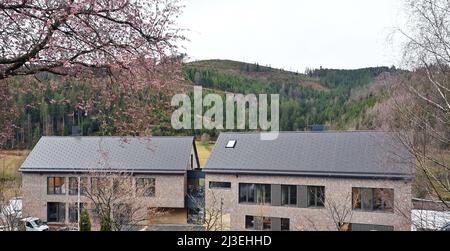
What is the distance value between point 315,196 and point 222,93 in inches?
Result: 301

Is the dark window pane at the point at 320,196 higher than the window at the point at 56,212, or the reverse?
the window at the point at 56,212

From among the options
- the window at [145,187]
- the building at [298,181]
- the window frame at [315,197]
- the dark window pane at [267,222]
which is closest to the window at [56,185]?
the window at [145,187]

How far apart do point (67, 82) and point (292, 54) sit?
1877mm

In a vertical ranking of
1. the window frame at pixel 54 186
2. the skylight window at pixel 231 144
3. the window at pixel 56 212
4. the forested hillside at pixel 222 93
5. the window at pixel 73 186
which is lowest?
the window at pixel 56 212

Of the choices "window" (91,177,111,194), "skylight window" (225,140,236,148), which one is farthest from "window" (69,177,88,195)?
"skylight window" (225,140,236,148)

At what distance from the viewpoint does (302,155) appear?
34.7 ft

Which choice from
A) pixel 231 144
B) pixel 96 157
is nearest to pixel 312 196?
pixel 231 144

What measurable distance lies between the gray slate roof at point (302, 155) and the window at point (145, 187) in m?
1.86

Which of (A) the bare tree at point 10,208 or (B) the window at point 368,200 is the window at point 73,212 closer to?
(A) the bare tree at point 10,208

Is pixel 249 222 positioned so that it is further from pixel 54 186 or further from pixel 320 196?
pixel 54 186

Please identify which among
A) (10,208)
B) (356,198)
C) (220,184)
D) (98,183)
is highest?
(98,183)

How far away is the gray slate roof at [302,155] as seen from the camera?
385 inches

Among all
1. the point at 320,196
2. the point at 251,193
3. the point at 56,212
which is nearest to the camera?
the point at 56,212
